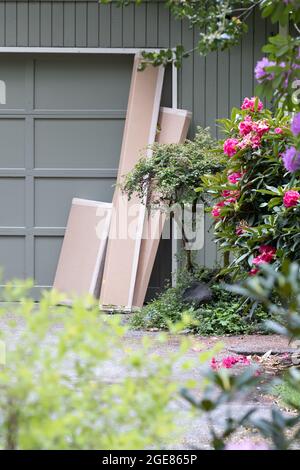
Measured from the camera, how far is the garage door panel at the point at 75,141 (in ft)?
29.2

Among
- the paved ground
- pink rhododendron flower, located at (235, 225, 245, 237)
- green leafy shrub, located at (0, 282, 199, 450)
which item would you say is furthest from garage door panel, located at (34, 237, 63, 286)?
green leafy shrub, located at (0, 282, 199, 450)

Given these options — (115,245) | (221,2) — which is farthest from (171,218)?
(221,2)

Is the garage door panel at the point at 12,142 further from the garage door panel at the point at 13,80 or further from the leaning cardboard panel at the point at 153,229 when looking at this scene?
the leaning cardboard panel at the point at 153,229

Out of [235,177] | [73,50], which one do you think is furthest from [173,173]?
[73,50]

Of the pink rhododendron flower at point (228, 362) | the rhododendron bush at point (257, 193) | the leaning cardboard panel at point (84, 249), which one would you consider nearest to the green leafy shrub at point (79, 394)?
the pink rhododendron flower at point (228, 362)

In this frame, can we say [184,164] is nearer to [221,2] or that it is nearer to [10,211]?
[10,211]

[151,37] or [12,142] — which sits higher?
[151,37]

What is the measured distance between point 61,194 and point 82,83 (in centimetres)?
131

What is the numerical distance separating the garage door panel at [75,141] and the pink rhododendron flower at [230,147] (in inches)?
137

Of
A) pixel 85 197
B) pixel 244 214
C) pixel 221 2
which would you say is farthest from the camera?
pixel 85 197

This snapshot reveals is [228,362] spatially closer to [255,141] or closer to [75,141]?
[255,141]

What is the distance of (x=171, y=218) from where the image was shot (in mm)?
8484

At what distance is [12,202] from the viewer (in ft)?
29.2

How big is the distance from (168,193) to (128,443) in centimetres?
584
